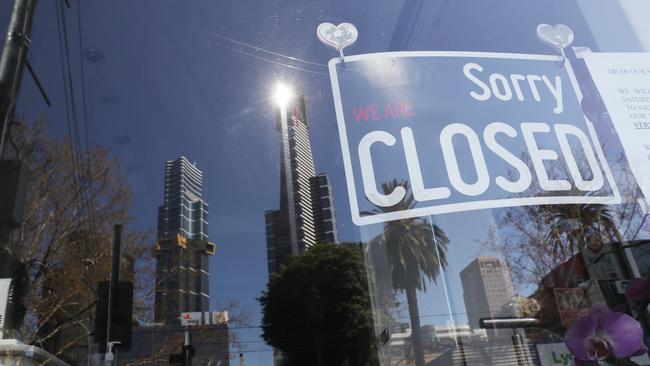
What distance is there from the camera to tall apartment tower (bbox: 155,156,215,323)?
140 inches

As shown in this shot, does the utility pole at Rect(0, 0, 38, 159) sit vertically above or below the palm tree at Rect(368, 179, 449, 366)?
above

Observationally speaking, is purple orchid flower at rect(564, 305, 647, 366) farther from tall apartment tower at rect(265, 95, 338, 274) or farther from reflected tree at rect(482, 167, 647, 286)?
tall apartment tower at rect(265, 95, 338, 274)

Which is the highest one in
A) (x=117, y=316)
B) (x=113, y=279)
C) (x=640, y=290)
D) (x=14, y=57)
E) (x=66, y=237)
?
(x=14, y=57)

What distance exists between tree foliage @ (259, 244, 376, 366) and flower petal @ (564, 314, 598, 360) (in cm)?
222

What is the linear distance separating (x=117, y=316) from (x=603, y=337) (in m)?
2.42

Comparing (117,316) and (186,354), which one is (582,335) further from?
(186,354)

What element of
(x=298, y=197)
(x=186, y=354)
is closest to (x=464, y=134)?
(x=298, y=197)

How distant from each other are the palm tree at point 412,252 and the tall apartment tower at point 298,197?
2.38 ft

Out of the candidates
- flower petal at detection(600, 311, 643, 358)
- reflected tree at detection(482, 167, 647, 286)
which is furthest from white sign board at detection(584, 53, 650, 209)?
flower petal at detection(600, 311, 643, 358)

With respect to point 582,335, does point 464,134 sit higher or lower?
higher

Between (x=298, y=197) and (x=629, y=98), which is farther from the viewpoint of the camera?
(x=298, y=197)

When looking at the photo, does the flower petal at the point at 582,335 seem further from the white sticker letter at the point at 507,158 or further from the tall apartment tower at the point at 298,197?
the tall apartment tower at the point at 298,197

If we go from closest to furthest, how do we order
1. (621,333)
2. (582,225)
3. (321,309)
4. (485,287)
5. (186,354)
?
1. (621,333)
2. (582,225)
3. (485,287)
4. (186,354)
5. (321,309)

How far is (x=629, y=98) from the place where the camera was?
6.76ft
